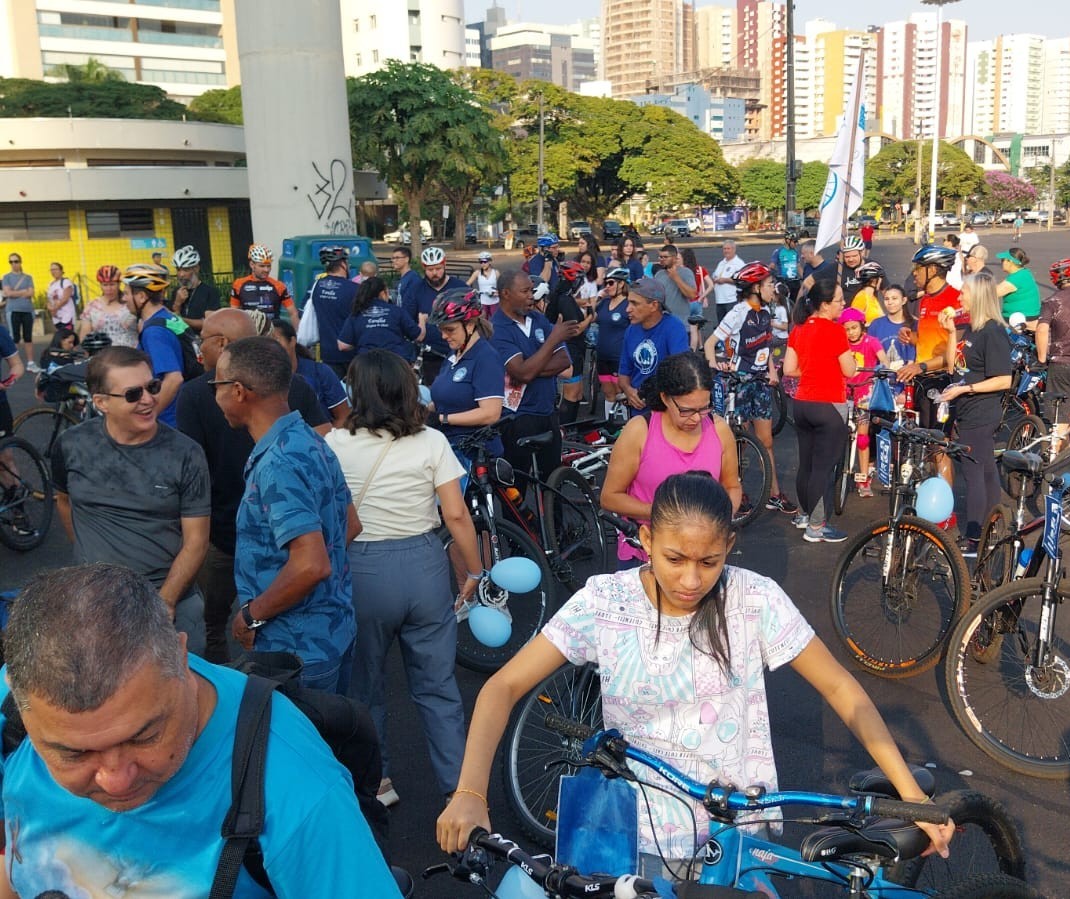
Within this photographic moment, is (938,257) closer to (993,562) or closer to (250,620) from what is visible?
(993,562)

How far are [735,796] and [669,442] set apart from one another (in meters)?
2.58

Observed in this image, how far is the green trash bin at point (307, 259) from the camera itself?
1627 centimetres

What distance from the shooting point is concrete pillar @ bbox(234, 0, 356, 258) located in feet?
58.4

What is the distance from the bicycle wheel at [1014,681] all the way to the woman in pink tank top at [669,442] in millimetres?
1203

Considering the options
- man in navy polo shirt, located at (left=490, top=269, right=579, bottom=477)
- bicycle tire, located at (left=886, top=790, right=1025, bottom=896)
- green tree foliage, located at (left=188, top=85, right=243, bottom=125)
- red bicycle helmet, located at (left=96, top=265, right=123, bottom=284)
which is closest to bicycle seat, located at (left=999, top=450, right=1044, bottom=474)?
bicycle tire, located at (left=886, top=790, right=1025, bottom=896)

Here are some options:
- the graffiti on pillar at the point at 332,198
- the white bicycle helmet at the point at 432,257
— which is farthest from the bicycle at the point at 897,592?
the graffiti on pillar at the point at 332,198

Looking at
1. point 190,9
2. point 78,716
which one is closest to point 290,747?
point 78,716

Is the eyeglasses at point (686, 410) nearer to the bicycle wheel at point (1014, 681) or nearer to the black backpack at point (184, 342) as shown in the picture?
the bicycle wheel at point (1014, 681)

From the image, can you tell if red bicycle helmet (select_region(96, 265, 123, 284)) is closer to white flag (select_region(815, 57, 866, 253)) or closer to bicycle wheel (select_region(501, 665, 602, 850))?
bicycle wheel (select_region(501, 665, 602, 850))

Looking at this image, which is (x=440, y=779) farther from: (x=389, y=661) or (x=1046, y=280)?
(x=1046, y=280)

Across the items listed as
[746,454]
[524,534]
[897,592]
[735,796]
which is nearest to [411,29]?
[746,454]

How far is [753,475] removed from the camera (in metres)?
9.06

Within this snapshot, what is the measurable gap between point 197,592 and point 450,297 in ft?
8.93

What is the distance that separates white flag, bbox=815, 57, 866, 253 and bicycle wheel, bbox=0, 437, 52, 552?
11064mm
